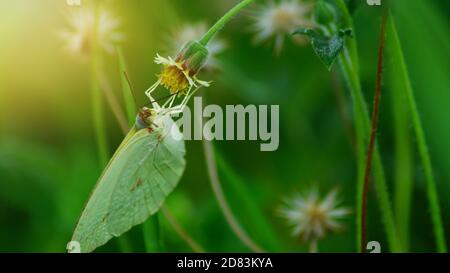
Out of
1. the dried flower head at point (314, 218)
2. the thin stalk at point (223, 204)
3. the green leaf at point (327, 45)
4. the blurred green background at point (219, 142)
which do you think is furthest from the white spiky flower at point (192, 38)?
the green leaf at point (327, 45)

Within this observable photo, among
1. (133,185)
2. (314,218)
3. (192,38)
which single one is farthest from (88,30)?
(314,218)

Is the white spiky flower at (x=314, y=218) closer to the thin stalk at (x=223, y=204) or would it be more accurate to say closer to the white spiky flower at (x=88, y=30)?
the thin stalk at (x=223, y=204)

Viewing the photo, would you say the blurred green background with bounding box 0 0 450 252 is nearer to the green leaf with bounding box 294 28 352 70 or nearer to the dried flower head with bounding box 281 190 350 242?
the dried flower head with bounding box 281 190 350 242

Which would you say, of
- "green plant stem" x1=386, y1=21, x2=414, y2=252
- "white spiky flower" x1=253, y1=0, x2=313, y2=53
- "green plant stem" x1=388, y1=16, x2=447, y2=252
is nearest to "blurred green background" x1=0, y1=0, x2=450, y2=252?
"green plant stem" x1=386, y1=21, x2=414, y2=252

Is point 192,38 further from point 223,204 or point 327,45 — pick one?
point 327,45
